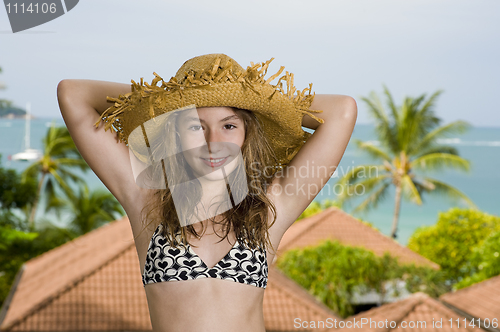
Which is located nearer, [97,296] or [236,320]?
[236,320]

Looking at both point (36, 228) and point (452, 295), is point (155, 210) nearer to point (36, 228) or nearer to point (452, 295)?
point (452, 295)

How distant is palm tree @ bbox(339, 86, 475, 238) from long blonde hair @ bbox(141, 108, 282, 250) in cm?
1999

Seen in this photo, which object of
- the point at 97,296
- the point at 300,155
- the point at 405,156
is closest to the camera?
the point at 300,155

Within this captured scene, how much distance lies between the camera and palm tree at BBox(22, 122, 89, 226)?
77.5ft

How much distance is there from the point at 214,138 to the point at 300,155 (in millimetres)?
347

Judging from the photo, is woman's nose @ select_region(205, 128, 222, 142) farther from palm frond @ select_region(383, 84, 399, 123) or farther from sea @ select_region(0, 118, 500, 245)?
sea @ select_region(0, 118, 500, 245)

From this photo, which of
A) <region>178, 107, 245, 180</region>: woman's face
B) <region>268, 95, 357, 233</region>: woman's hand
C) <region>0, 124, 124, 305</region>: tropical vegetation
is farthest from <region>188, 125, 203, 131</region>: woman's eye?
<region>0, 124, 124, 305</region>: tropical vegetation

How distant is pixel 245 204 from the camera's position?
184 cm

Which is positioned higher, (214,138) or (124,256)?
(214,138)

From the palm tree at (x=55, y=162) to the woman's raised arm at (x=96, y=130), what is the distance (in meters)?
22.7

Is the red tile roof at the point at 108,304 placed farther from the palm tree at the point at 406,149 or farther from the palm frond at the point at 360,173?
the palm tree at the point at 406,149

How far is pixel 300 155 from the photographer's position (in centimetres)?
184

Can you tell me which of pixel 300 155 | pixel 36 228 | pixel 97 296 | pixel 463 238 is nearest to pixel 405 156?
pixel 463 238

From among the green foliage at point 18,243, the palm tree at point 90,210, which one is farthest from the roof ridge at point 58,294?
the palm tree at point 90,210
